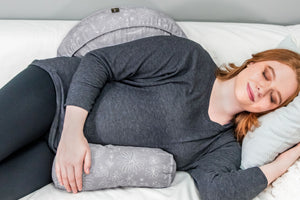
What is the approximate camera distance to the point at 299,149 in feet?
3.79

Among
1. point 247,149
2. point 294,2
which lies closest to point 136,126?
point 247,149

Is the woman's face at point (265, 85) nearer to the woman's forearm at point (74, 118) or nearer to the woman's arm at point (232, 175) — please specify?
the woman's arm at point (232, 175)

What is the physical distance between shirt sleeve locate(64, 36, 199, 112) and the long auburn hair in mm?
172

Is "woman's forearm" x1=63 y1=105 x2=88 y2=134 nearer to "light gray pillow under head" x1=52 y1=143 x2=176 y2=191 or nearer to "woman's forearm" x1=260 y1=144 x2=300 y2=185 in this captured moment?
"light gray pillow under head" x1=52 y1=143 x2=176 y2=191

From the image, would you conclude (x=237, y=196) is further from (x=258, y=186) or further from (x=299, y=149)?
(x=299, y=149)

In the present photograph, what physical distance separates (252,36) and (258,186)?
2.22 feet

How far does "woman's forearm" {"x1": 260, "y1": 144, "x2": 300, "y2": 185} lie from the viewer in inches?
44.7

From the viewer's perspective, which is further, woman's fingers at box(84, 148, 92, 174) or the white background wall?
the white background wall

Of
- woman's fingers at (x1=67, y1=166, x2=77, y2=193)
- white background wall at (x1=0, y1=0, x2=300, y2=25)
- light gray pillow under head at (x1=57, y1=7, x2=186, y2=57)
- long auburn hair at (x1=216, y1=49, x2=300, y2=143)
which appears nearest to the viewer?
woman's fingers at (x1=67, y1=166, x2=77, y2=193)

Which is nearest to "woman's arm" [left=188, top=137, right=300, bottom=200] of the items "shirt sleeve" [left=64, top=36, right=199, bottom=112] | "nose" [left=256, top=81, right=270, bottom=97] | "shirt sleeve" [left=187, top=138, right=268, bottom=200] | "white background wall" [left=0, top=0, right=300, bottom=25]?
"shirt sleeve" [left=187, top=138, right=268, bottom=200]

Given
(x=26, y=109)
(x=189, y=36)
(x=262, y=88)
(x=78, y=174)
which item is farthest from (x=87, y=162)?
(x=189, y=36)

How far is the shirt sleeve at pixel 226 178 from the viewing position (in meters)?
1.10

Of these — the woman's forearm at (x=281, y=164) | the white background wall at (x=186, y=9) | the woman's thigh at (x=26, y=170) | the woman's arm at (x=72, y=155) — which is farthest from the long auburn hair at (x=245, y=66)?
the woman's thigh at (x=26, y=170)

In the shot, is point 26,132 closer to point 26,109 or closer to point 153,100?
point 26,109
